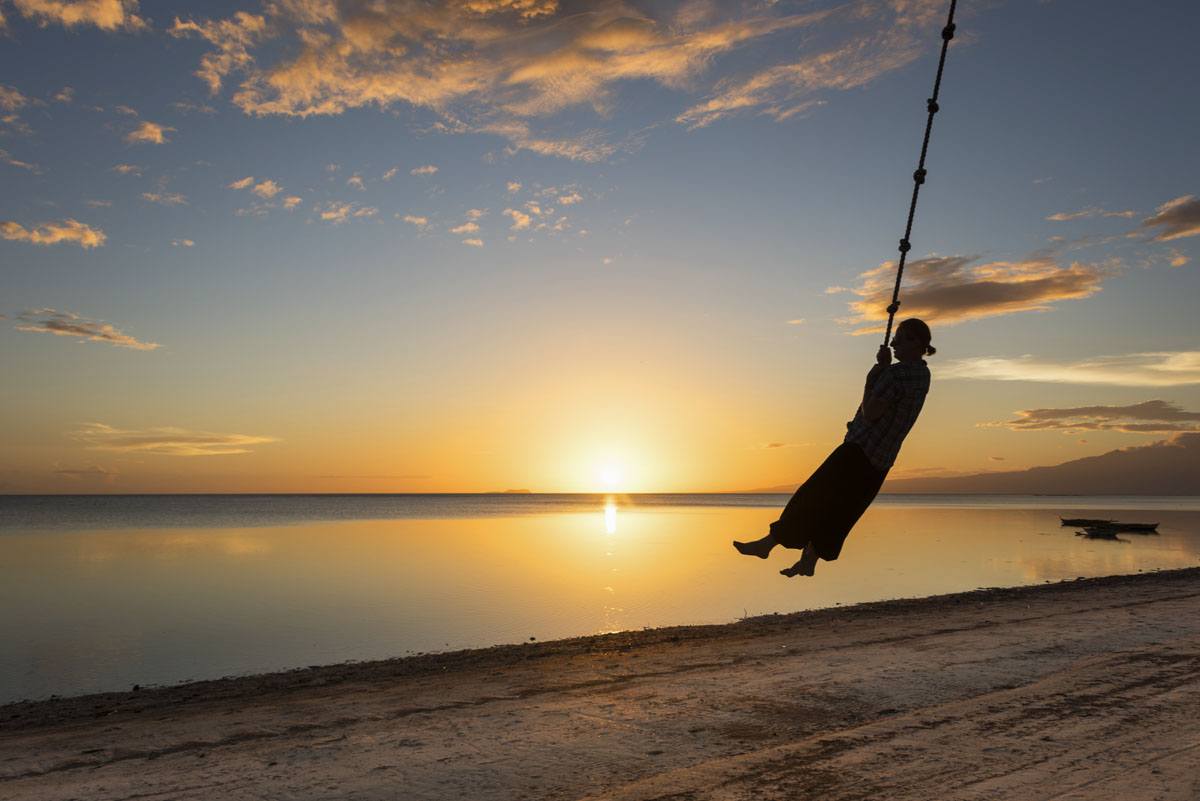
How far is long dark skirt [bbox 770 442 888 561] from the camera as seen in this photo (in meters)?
6.21

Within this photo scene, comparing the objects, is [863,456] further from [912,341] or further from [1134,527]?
[1134,527]

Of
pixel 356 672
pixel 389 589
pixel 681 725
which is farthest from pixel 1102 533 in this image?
pixel 681 725

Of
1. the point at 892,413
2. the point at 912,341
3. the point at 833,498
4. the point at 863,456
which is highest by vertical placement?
the point at 912,341

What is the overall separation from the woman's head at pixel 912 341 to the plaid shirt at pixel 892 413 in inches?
3.1

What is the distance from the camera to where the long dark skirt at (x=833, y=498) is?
621 centimetres

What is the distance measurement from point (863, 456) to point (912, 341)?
917 millimetres

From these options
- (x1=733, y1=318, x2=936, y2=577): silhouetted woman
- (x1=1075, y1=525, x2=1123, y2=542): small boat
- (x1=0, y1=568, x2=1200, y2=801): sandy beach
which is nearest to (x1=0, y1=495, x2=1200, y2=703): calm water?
(x1=1075, y1=525, x2=1123, y2=542): small boat

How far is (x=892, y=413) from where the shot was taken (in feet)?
20.1

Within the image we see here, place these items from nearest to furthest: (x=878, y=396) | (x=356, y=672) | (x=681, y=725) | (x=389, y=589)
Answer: (x=878, y=396), (x=681, y=725), (x=356, y=672), (x=389, y=589)

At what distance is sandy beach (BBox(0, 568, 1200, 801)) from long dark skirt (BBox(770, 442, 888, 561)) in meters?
1.94

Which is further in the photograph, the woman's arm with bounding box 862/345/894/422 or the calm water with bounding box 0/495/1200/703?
the calm water with bounding box 0/495/1200/703

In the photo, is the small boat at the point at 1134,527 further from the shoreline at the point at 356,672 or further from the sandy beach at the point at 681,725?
the sandy beach at the point at 681,725

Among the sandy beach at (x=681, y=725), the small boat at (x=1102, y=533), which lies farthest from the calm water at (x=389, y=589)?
the sandy beach at (x=681, y=725)

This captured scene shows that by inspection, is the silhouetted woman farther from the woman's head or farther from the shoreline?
the shoreline
